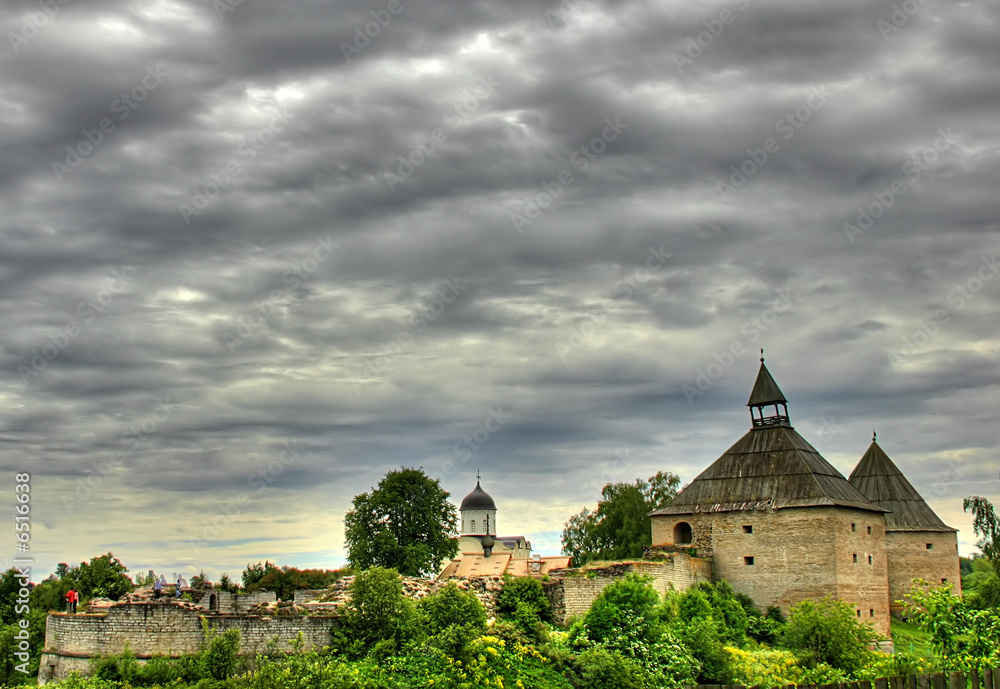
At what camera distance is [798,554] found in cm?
3359

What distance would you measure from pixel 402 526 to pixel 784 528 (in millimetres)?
19138

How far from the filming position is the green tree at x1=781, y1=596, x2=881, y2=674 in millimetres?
26625

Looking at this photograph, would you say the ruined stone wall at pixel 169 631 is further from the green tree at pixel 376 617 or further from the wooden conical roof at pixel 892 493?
the wooden conical roof at pixel 892 493

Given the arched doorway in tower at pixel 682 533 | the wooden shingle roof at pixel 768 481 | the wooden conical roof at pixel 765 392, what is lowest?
the arched doorway in tower at pixel 682 533

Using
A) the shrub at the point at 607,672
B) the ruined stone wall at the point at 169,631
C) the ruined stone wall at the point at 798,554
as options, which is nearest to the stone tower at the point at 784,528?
the ruined stone wall at the point at 798,554

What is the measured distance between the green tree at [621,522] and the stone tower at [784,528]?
14.5 meters

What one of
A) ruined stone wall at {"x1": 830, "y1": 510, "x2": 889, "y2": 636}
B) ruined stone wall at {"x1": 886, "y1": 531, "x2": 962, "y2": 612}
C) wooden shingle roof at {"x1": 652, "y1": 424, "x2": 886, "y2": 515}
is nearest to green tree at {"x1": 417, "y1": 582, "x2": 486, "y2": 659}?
wooden shingle roof at {"x1": 652, "y1": 424, "x2": 886, "y2": 515}

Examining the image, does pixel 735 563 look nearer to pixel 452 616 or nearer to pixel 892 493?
pixel 892 493

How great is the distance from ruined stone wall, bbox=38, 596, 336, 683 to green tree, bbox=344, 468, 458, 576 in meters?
21.0

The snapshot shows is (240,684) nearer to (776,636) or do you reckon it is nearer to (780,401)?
(776,636)

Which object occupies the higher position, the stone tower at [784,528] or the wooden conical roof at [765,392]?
the wooden conical roof at [765,392]

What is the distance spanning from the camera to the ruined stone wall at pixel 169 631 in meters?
21.9

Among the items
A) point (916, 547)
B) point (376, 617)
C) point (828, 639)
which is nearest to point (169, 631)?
point (376, 617)

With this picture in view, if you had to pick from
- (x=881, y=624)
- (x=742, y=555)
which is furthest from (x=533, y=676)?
(x=881, y=624)
